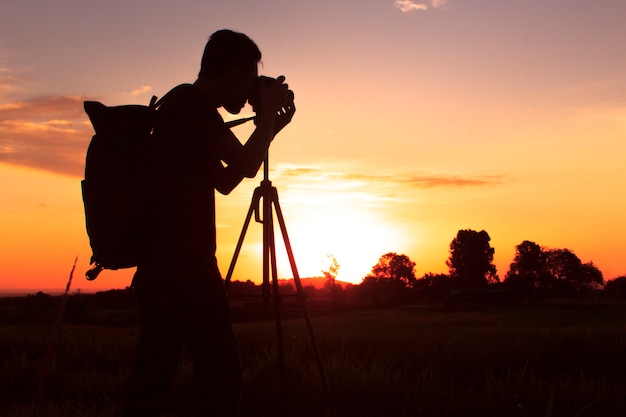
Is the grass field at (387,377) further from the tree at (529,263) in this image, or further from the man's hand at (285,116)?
the tree at (529,263)

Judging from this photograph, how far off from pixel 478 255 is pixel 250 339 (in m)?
49.2

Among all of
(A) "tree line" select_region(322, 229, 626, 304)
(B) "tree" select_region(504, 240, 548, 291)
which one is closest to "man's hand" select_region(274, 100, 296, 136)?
(A) "tree line" select_region(322, 229, 626, 304)

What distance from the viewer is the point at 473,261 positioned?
53.2m

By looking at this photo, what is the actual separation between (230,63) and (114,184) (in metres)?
0.86

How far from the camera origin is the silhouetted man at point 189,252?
2385mm

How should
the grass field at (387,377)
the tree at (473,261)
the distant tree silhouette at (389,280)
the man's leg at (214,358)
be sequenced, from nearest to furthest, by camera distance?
the man's leg at (214,358), the grass field at (387,377), the tree at (473,261), the distant tree silhouette at (389,280)

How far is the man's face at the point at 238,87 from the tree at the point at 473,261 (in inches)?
1718

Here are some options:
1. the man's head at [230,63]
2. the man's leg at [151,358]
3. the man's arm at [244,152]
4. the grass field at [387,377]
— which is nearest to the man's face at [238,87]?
the man's head at [230,63]

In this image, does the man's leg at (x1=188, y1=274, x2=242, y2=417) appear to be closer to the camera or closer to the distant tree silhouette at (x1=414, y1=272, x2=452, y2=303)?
the camera

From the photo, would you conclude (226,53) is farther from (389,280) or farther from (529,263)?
(529,263)

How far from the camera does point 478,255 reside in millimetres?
54250

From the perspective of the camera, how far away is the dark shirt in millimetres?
2381

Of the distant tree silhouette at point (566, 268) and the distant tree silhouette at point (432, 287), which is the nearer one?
the distant tree silhouette at point (432, 287)

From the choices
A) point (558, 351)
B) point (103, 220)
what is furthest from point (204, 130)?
point (558, 351)
